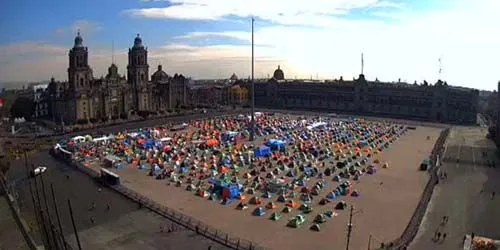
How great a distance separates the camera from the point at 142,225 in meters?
25.4

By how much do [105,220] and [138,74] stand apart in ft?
182

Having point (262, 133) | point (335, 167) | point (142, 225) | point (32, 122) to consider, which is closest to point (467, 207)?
point (335, 167)

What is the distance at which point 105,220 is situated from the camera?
26234 mm

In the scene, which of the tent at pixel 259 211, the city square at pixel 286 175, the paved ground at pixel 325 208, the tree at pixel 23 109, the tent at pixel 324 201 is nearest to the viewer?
the paved ground at pixel 325 208

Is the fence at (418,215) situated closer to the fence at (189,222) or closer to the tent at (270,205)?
the fence at (189,222)

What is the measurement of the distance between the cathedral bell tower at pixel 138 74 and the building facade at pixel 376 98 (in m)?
27.7

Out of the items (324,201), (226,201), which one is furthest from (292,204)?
(226,201)

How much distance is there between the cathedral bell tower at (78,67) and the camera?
6619 cm

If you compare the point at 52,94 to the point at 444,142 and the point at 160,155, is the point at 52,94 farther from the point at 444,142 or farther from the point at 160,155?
the point at 444,142

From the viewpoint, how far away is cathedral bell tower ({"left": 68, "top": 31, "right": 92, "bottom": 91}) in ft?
217

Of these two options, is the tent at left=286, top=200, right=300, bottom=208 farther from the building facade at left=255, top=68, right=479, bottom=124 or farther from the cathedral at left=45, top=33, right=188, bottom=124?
the building facade at left=255, top=68, right=479, bottom=124

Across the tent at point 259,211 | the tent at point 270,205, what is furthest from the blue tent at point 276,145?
the tent at point 259,211

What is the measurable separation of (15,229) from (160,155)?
21.0 meters

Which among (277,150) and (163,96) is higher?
(163,96)
